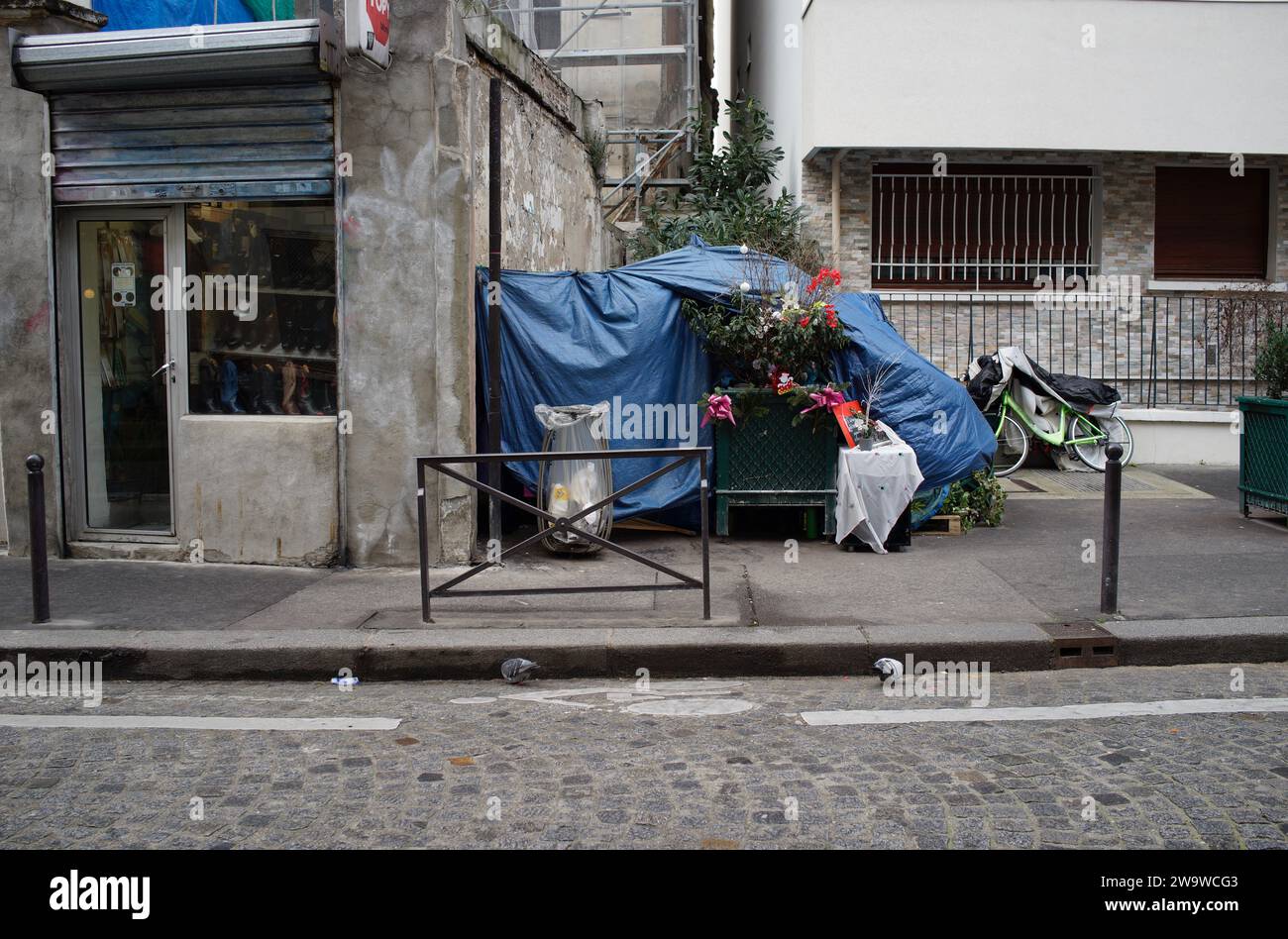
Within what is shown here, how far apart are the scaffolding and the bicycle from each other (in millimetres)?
7505

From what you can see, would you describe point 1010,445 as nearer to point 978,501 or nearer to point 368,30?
point 978,501

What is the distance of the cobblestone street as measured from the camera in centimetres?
377

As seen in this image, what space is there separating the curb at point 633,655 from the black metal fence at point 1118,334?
7665mm

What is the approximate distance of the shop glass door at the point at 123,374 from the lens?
27.9ft

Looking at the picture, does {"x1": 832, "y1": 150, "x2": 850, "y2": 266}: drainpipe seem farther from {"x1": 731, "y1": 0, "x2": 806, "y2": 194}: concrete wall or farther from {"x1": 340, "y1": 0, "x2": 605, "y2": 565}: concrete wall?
{"x1": 340, "y1": 0, "x2": 605, "y2": 565}: concrete wall

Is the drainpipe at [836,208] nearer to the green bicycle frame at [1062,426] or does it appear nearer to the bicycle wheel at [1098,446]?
the green bicycle frame at [1062,426]

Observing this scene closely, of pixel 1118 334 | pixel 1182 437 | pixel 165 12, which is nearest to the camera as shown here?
pixel 165 12

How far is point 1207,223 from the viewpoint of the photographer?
14188mm

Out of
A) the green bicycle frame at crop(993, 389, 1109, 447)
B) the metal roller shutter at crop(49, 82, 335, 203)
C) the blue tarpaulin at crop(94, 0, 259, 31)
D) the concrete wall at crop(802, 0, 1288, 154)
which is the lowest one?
the green bicycle frame at crop(993, 389, 1109, 447)

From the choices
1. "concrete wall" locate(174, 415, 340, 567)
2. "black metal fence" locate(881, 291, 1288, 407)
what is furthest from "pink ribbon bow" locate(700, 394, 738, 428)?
"black metal fence" locate(881, 291, 1288, 407)

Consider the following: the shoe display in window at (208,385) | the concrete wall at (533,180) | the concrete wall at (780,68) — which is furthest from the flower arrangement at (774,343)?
the concrete wall at (780,68)

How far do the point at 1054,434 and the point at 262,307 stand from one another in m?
8.14

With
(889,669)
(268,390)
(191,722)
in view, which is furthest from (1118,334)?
(191,722)
